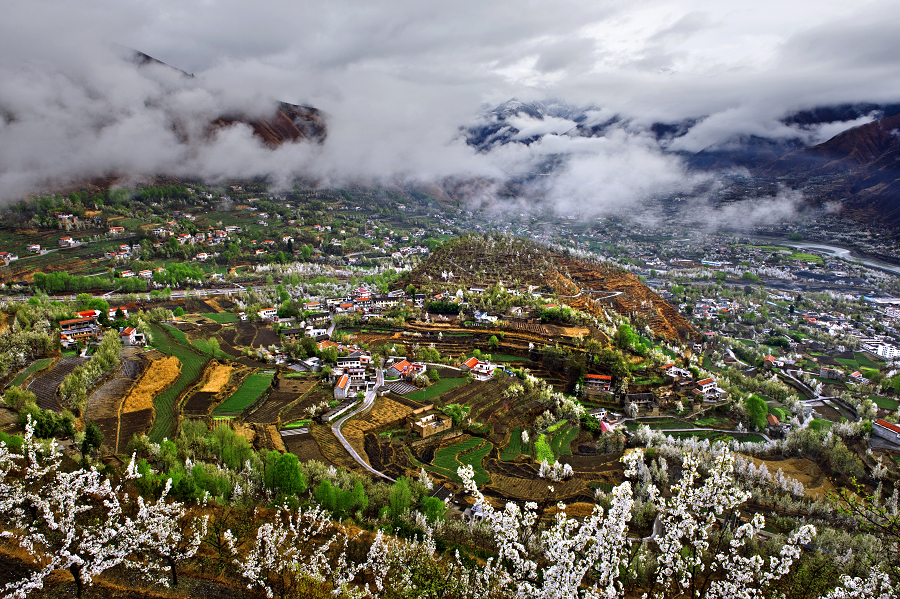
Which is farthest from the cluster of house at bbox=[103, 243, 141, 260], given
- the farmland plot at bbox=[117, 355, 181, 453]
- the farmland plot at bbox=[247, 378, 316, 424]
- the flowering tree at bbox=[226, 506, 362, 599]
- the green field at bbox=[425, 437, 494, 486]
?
the flowering tree at bbox=[226, 506, 362, 599]

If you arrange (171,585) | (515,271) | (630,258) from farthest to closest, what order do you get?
(630,258), (515,271), (171,585)

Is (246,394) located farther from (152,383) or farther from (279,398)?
(152,383)

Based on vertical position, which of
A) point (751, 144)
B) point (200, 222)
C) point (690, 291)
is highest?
point (751, 144)

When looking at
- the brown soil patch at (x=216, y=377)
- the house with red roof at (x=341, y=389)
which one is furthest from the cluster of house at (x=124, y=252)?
the house with red roof at (x=341, y=389)

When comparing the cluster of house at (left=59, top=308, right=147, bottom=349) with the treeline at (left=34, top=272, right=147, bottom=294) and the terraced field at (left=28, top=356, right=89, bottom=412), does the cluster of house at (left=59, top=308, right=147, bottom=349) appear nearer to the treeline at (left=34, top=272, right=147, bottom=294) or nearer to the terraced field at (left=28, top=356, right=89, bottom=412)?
the terraced field at (left=28, top=356, right=89, bottom=412)

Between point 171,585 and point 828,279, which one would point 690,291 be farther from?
point 171,585

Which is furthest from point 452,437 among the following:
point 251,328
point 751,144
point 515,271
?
point 751,144

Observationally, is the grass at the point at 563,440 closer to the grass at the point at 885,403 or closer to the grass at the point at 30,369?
the grass at the point at 885,403
